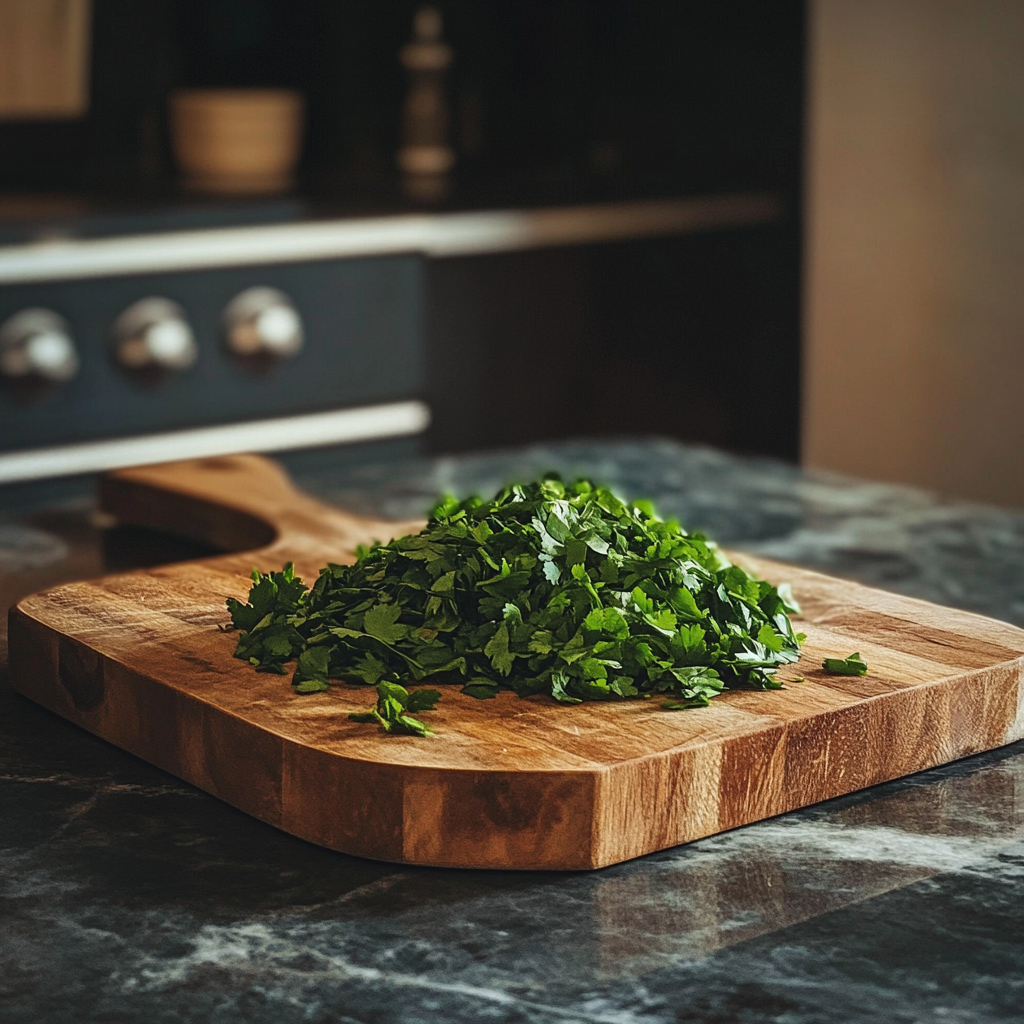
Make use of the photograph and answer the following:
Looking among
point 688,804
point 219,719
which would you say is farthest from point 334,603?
point 688,804

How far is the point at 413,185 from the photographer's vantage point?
330 centimetres

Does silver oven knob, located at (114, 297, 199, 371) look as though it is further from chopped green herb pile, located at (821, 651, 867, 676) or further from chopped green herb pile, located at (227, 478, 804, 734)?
chopped green herb pile, located at (821, 651, 867, 676)

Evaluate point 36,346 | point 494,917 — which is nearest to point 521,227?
point 36,346

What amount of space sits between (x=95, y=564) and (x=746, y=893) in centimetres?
81

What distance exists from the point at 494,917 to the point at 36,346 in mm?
2091

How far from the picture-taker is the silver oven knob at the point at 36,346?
2646mm

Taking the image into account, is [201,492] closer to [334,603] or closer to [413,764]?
[334,603]

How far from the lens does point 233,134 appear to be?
11.0 feet

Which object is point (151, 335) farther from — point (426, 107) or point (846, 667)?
point (846, 667)

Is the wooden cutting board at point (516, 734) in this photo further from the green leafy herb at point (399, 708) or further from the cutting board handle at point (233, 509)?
the cutting board handle at point (233, 509)

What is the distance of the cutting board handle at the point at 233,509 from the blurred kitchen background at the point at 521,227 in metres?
1.21

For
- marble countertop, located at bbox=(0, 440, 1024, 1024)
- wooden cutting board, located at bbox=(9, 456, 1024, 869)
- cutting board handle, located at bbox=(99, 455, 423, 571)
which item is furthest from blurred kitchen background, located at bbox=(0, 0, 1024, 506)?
marble countertop, located at bbox=(0, 440, 1024, 1024)

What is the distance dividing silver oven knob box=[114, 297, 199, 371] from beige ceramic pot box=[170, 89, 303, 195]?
1.95 feet

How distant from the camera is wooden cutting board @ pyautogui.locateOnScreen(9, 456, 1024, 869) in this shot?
81 centimetres
